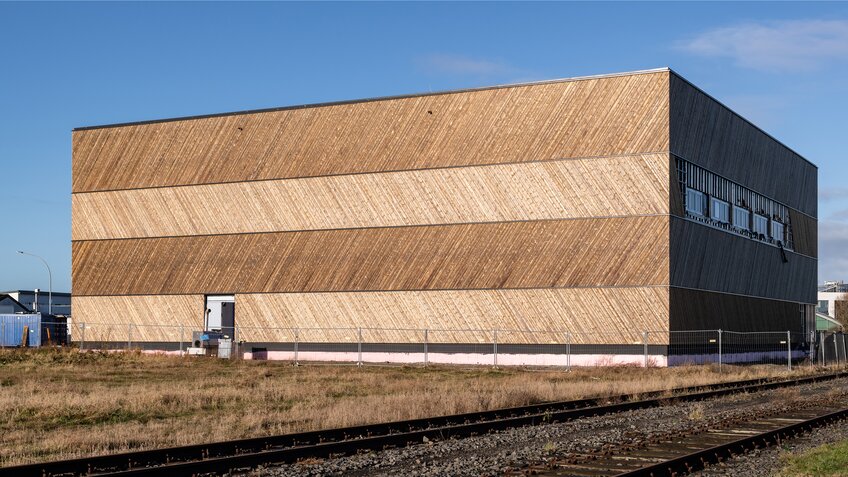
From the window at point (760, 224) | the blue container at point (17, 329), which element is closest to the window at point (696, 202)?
the window at point (760, 224)

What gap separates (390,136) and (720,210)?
670 inches

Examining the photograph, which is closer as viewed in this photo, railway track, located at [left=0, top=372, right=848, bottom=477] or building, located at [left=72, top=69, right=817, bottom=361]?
railway track, located at [left=0, top=372, right=848, bottom=477]

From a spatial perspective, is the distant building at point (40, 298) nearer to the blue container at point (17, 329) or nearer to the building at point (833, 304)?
the blue container at point (17, 329)

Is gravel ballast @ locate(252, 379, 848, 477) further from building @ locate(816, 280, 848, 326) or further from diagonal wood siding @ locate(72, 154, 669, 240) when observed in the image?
building @ locate(816, 280, 848, 326)

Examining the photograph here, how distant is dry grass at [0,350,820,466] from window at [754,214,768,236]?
15707 millimetres

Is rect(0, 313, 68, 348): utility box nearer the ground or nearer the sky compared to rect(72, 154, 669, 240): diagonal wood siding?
nearer the ground

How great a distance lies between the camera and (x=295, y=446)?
18.0 meters

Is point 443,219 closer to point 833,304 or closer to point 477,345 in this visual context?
point 477,345

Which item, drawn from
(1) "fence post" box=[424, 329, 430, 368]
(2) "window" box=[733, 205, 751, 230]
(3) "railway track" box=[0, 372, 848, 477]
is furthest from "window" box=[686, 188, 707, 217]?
(3) "railway track" box=[0, 372, 848, 477]

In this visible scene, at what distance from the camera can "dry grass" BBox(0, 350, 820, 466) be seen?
804 inches

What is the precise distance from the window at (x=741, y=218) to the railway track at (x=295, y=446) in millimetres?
32367

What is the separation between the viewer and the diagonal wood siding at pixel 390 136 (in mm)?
47438

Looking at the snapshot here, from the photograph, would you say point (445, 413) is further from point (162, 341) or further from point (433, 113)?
point (162, 341)

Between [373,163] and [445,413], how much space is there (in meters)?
30.0
